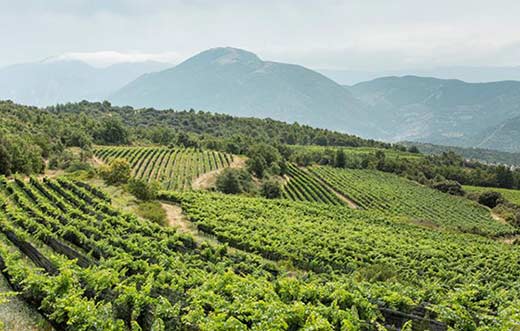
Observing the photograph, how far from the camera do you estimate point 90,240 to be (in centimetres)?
2172

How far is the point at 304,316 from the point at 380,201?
217ft

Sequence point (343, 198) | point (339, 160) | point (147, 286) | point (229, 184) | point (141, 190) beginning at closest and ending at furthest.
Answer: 1. point (147, 286)
2. point (141, 190)
3. point (229, 184)
4. point (343, 198)
5. point (339, 160)

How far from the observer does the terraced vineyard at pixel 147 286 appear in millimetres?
12102

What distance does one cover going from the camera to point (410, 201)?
254 feet

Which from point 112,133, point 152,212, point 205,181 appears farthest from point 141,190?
point 112,133

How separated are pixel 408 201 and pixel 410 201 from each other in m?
0.61

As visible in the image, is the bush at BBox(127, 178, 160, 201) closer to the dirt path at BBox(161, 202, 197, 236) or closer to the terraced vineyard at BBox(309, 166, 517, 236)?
the dirt path at BBox(161, 202, 197, 236)

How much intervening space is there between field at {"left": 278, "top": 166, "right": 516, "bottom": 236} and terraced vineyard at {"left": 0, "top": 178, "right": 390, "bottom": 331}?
158ft

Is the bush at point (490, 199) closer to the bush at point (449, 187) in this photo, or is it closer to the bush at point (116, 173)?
the bush at point (449, 187)

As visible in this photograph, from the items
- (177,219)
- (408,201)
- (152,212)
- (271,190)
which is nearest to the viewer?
(152,212)

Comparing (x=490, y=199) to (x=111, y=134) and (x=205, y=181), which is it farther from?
(x=111, y=134)

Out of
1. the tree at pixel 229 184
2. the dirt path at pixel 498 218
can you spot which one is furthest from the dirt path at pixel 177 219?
the dirt path at pixel 498 218

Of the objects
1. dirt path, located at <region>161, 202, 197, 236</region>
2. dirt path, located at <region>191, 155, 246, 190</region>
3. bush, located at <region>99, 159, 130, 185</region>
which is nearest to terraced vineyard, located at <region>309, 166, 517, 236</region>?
dirt path, located at <region>191, 155, 246, 190</region>

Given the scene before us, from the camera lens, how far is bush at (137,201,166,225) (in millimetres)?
34094
